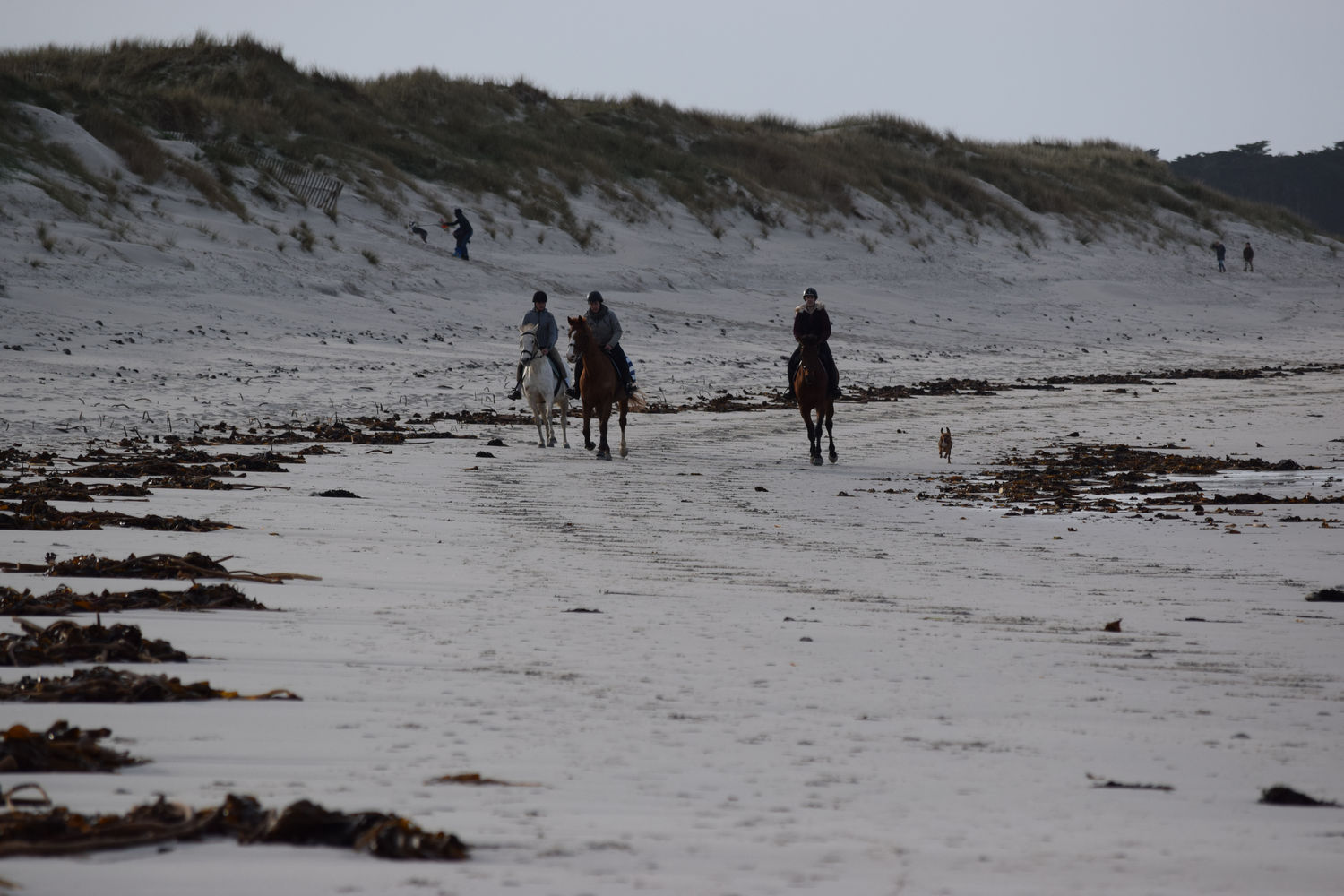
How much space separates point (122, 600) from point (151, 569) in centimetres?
81

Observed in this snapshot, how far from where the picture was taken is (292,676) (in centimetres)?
404

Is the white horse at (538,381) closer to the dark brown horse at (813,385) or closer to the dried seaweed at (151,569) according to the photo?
the dark brown horse at (813,385)

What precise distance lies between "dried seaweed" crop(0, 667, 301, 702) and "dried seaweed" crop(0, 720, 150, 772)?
54 centimetres

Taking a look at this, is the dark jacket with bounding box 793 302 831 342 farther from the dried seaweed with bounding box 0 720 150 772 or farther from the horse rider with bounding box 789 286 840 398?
the dried seaweed with bounding box 0 720 150 772

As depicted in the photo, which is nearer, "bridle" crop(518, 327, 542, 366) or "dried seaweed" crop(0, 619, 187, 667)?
"dried seaweed" crop(0, 619, 187, 667)

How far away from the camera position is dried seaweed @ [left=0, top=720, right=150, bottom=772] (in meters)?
2.98

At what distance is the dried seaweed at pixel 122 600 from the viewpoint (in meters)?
4.91

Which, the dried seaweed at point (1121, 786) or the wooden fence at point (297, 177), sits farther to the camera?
the wooden fence at point (297, 177)

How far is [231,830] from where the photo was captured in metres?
2.64

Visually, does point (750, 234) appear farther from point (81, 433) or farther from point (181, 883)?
point (181, 883)

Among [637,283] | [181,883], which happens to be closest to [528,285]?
[637,283]

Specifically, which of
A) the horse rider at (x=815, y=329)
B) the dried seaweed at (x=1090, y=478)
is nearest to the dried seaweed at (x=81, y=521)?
the dried seaweed at (x=1090, y=478)

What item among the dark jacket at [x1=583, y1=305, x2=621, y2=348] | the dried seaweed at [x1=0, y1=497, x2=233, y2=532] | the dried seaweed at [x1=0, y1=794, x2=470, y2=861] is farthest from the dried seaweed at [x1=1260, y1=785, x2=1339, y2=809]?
the dark jacket at [x1=583, y1=305, x2=621, y2=348]

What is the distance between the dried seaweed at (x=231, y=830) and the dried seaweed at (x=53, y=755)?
1.23 ft
